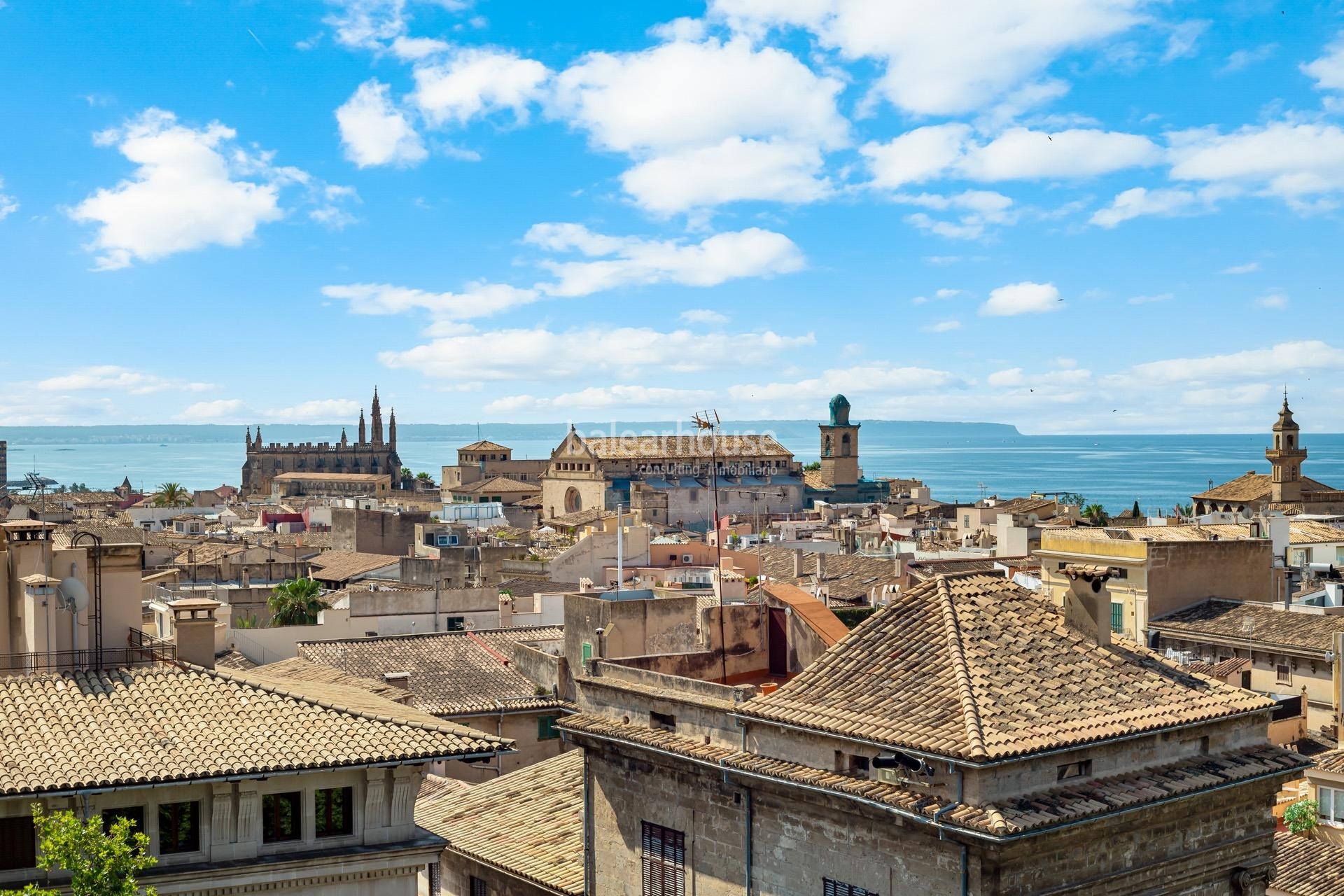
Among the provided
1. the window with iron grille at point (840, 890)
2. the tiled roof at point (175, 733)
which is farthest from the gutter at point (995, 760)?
the tiled roof at point (175, 733)

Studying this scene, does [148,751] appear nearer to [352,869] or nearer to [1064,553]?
[352,869]

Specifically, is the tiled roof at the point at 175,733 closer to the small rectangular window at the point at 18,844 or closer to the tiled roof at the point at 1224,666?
the small rectangular window at the point at 18,844

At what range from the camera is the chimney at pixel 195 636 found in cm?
1677

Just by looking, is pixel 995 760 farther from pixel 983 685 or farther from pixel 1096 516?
pixel 1096 516

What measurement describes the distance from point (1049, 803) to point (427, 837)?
6394mm

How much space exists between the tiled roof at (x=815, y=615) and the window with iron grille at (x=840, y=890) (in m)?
4.27

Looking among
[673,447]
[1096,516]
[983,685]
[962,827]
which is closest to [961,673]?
[983,685]

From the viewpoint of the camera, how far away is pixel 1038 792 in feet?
40.1

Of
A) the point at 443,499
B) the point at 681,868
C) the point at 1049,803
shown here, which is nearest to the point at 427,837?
the point at 681,868

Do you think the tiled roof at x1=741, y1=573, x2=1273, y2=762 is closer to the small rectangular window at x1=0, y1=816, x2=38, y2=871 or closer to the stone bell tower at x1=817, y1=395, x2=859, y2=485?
the small rectangular window at x1=0, y1=816, x2=38, y2=871

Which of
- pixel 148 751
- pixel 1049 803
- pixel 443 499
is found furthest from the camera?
pixel 443 499

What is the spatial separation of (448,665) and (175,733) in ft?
48.7

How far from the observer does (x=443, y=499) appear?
12462 cm

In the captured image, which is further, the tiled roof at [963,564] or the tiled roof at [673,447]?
the tiled roof at [673,447]
